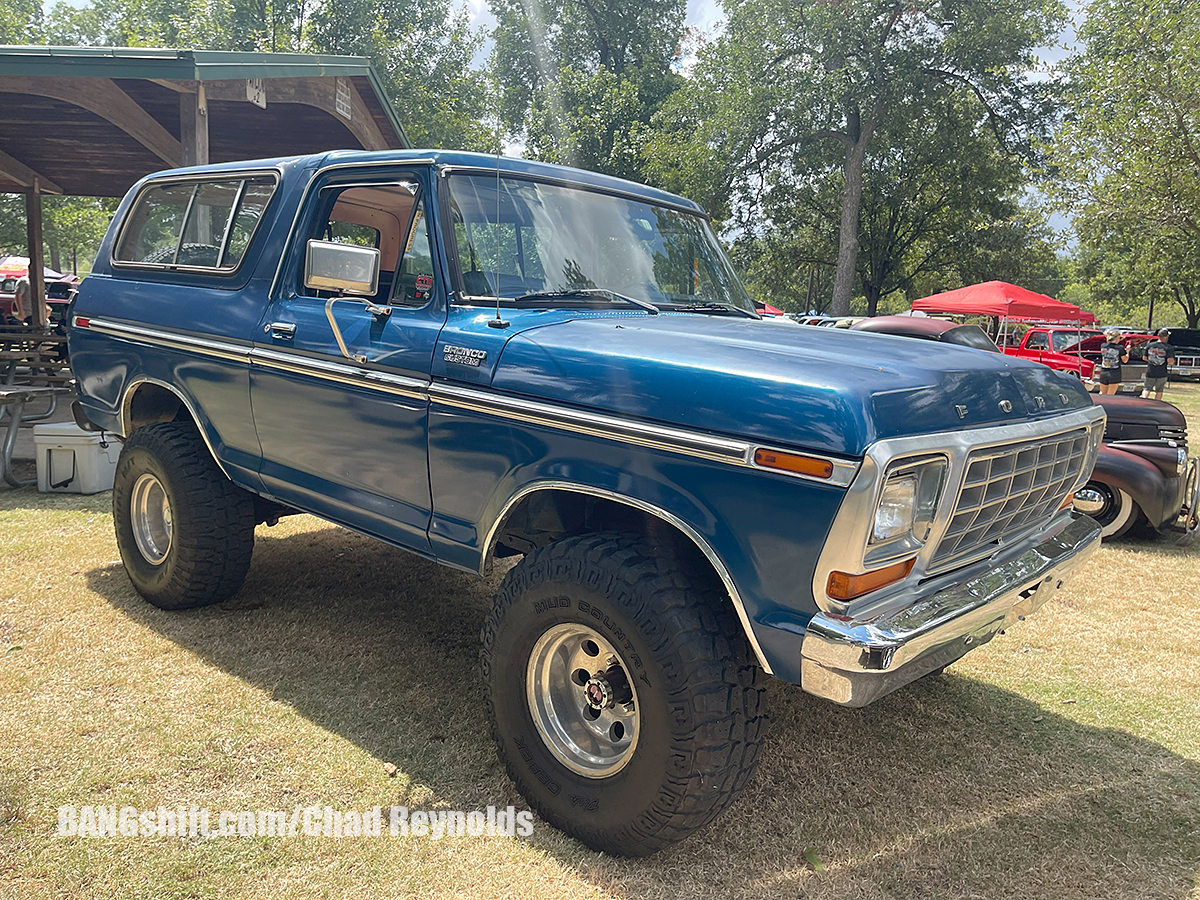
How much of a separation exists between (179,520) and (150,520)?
55 cm

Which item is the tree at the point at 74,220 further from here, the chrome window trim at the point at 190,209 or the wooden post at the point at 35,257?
the chrome window trim at the point at 190,209

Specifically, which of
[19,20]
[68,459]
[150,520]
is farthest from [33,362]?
[19,20]

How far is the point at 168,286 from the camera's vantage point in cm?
428

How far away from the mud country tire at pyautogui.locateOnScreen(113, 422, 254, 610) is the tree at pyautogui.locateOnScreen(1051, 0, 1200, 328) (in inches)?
595

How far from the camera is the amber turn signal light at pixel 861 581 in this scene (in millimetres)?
2205

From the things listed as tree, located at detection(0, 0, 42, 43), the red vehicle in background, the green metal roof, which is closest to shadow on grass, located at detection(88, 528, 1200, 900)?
the green metal roof

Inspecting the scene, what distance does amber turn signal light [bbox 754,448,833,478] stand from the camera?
2154 millimetres

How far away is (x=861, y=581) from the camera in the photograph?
2248 millimetres

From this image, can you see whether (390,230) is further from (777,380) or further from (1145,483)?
(1145,483)

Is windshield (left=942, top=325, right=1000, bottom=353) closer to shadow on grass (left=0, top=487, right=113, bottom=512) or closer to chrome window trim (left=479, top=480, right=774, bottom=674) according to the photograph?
chrome window trim (left=479, top=480, right=774, bottom=674)

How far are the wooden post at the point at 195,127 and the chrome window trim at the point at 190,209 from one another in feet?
13.0

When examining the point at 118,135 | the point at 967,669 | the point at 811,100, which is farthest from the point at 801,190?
the point at 967,669

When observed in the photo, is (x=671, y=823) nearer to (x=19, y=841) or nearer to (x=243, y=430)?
(x=19, y=841)

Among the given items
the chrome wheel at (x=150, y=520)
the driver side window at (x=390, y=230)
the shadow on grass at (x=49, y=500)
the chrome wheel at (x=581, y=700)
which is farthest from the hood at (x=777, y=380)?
the shadow on grass at (x=49, y=500)
